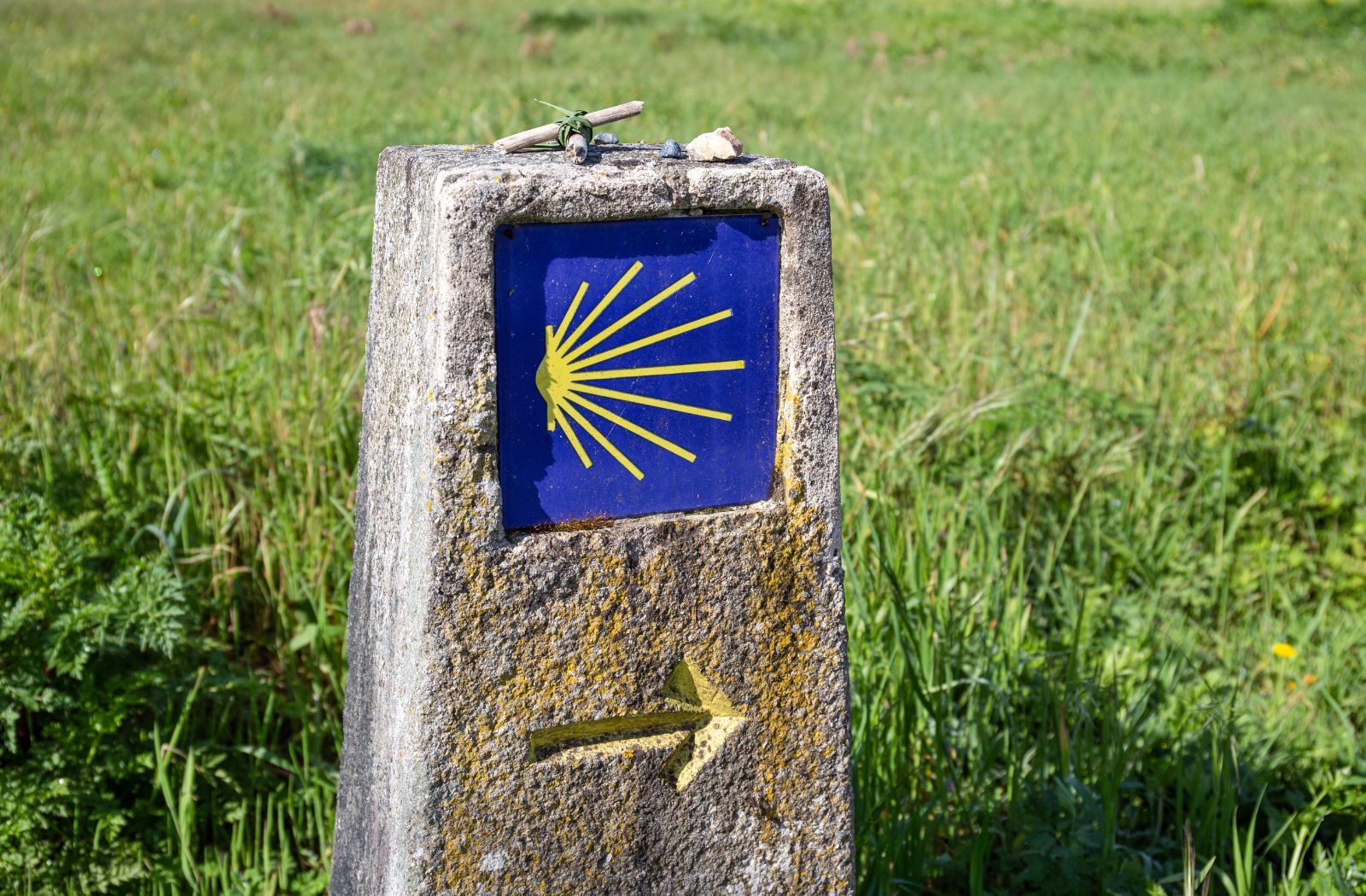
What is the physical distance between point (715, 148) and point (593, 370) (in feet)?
0.97

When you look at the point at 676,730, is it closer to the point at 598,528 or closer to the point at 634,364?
the point at 598,528

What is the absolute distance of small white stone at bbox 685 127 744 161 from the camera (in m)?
1.29

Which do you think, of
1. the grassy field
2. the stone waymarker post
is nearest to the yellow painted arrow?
the stone waymarker post

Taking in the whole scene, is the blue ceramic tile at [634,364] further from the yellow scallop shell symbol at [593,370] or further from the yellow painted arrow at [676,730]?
A: the yellow painted arrow at [676,730]

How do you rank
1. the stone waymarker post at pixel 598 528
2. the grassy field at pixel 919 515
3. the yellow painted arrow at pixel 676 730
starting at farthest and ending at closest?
the grassy field at pixel 919 515, the yellow painted arrow at pixel 676 730, the stone waymarker post at pixel 598 528

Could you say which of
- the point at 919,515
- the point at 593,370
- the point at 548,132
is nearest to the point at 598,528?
the point at 593,370

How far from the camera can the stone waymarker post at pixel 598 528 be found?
1193 millimetres

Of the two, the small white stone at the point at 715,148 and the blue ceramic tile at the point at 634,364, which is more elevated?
the small white stone at the point at 715,148

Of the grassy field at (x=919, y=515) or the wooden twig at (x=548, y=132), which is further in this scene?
the grassy field at (x=919, y=515)

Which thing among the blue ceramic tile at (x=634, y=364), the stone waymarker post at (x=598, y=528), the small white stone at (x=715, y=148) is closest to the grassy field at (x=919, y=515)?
the stone waymarker post at (x=598, y=528)

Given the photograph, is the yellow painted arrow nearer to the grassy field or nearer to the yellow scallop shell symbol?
the yellow scallop shell symbol

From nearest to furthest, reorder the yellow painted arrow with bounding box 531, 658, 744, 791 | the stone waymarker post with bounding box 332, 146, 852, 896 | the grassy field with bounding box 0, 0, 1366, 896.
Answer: the stone waymarker post with bounding box 332, 146, 852, 896 < the yellow painted arrow with bounding box 531, 658, 744, 791 < the grassy field with bounding box 0, 0, 1366, 896

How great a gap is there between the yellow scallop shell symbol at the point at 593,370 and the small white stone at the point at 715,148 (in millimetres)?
147

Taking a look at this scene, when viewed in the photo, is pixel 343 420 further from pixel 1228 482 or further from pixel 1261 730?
pixel 1228 482
